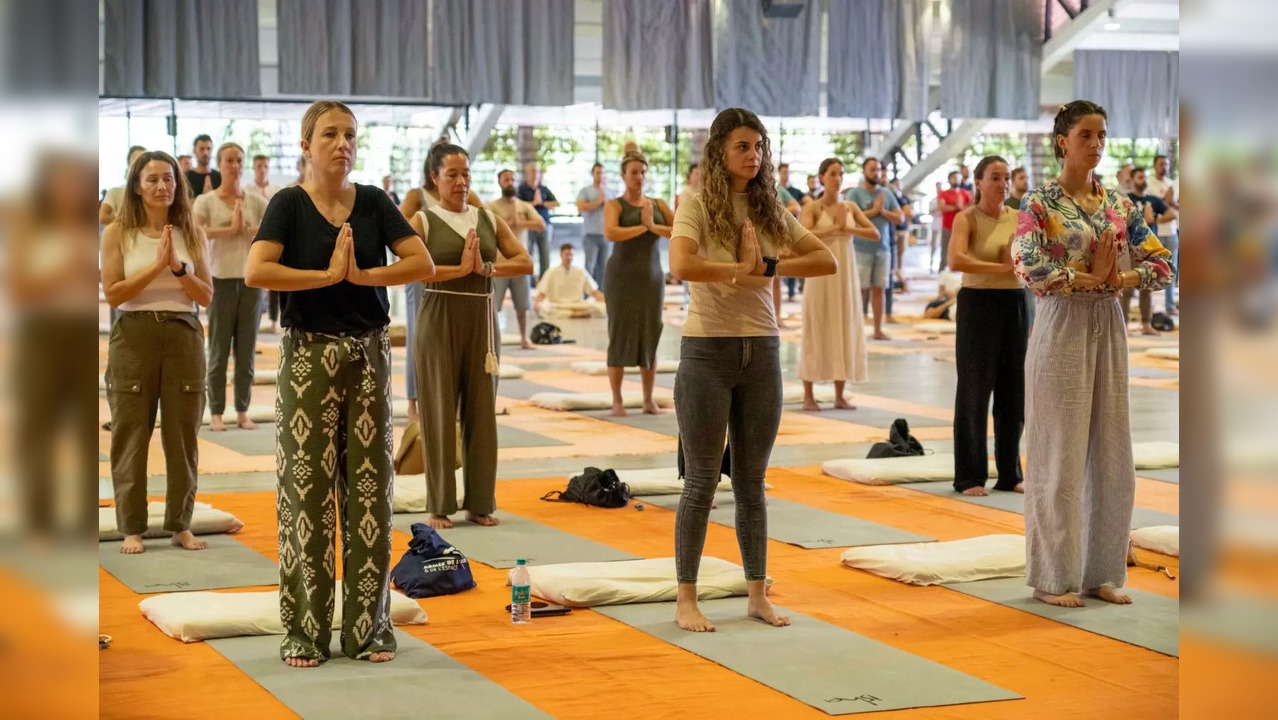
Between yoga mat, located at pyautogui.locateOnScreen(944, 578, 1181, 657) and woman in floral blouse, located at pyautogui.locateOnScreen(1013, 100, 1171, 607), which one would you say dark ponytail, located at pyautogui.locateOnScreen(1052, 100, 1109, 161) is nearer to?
woman in floral blouse, located at pyautogui.locateOnScreen(1013, 100, 1171, 607)

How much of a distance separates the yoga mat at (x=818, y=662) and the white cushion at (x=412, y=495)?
77.2 inches

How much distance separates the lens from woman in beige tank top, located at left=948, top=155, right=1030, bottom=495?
7016 millimetres

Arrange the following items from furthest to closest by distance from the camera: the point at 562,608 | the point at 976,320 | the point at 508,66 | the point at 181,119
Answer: the point at 181,119 < the point at 508,66 < the point at 976,320 < the point at 562,608

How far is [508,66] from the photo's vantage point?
17000 millimetres

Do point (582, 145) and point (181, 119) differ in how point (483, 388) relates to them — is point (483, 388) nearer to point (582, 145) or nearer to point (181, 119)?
point (181, 119)

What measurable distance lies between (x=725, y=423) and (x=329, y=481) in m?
1.21

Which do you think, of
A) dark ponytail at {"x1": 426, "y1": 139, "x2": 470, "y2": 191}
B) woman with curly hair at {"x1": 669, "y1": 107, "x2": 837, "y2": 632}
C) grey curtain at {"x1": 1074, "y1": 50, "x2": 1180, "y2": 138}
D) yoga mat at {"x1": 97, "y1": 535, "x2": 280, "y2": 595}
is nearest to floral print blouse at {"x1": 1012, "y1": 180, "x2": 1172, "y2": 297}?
woman with curly hair at {"x1": 669, "y1": 107, "x2": 837, "y2": 632}

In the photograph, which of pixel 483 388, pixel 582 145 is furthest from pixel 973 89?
pixel 483 388

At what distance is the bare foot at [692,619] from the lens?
4719mm

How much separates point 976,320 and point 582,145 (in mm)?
20992

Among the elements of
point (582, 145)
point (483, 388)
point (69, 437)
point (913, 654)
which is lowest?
point (913, 654)

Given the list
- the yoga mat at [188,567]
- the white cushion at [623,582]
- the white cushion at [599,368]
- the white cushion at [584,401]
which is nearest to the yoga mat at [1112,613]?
the white cushion at [623,582]

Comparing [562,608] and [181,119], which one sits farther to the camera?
[181,119]

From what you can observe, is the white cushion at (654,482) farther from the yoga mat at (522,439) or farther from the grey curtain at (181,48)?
the grey curtain at (181,48)
